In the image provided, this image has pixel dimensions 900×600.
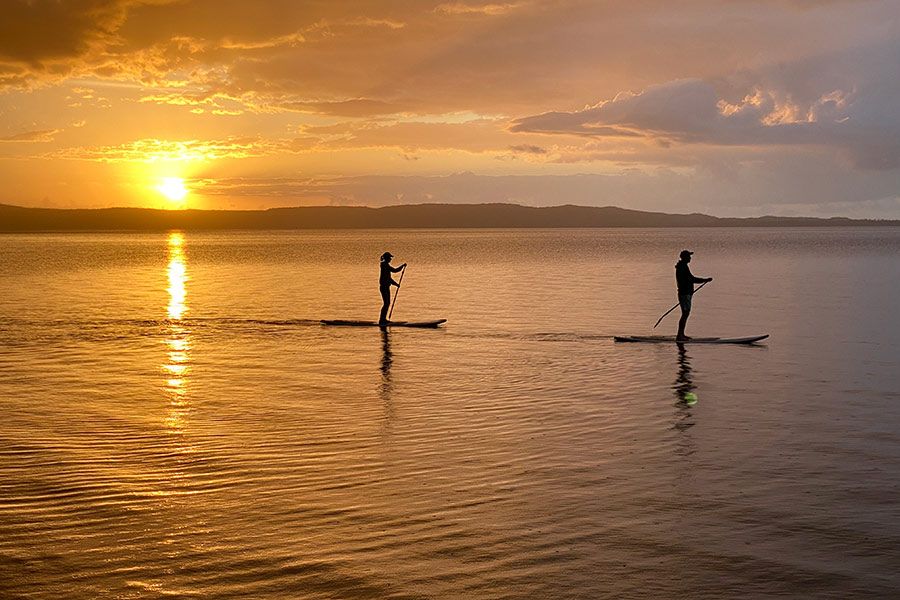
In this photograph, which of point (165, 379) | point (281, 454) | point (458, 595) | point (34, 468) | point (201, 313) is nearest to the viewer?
point (458, 595)

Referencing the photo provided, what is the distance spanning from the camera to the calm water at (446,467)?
844cm

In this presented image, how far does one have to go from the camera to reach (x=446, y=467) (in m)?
12.1

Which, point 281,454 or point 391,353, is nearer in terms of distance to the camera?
point 281,454

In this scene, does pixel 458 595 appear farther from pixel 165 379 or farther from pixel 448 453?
pixel 165 379

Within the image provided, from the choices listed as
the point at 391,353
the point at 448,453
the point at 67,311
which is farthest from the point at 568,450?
the point at 67,311

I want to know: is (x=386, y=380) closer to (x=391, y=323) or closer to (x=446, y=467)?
(x=446, y=467)

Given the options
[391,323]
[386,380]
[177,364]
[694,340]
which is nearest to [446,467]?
[386,380]

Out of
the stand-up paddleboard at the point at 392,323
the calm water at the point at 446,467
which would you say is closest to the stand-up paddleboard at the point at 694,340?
the calm water at the point at 446,467

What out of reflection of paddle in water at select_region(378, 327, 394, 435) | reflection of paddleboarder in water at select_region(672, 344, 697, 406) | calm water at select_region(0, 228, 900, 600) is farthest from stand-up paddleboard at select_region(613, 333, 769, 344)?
reflection of paddle in water at select_region(378, 327, 394, 435)

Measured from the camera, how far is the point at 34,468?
39.2ft

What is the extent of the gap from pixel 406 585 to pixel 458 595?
501 millimetres

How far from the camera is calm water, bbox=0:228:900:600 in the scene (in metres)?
8.44

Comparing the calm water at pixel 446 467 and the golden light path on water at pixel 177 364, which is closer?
the calm water at pixel 446 467

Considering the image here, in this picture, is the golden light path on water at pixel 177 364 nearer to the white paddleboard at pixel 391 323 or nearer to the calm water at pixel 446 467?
the calm water at pixel 446 467
